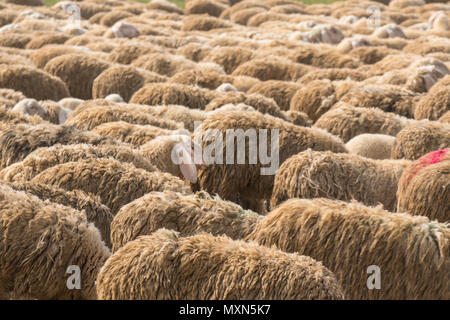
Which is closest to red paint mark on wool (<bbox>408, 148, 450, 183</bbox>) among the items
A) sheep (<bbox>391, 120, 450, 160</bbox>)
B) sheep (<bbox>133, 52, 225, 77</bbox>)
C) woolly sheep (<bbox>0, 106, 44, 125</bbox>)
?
sheep (<bbox>391, 120, 450, 160</bbox>)

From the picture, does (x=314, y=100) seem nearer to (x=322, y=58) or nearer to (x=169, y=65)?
(x=169, y=65)

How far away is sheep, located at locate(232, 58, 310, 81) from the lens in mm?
12883

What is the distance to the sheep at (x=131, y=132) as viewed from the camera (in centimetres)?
774

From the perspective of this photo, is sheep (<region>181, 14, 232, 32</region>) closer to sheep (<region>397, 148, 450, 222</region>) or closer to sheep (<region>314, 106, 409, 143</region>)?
sheep (<region>314, 106, 409, 143</region>)

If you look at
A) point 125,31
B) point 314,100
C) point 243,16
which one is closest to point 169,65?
point 314,100

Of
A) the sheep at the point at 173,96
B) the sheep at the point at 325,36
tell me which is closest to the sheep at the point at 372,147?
the sheep at the point at 173,96

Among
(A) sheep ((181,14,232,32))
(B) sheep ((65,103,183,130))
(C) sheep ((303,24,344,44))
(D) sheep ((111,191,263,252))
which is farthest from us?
(A) sheep ((181,14,232,32))

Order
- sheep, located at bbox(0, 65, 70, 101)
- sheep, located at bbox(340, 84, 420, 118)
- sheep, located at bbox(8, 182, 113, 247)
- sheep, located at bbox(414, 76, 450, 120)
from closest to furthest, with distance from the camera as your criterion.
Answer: sheep, located at bbox(8, 182, 113, 247), sheep, located at bbox(414, 76, 450, 120), sheep, located at bbox(340, 84, 420, 118), sheep, located at bbox(0, 65, 70, 101)

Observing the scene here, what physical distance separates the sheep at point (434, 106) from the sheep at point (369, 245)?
4720mm

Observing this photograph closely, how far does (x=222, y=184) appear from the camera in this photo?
24.1 ft

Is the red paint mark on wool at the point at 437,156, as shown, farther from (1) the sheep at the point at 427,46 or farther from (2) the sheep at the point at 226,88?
(1) the sheep at the point at 427,46

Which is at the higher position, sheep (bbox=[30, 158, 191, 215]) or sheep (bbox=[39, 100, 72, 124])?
sheep (bbox=[30, 158, 191, 215])

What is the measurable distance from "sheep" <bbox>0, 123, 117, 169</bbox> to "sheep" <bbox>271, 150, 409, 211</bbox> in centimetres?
162
